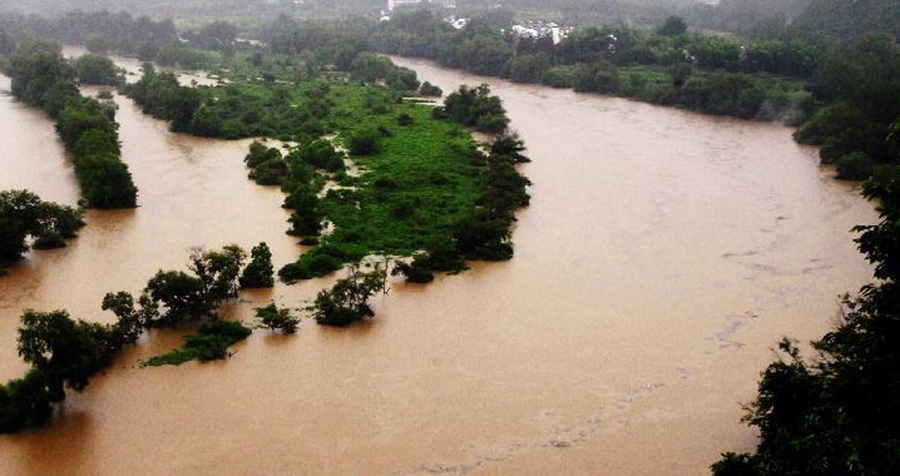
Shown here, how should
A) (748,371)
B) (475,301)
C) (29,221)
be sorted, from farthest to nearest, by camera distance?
(29,221), (475,301), (748,371)

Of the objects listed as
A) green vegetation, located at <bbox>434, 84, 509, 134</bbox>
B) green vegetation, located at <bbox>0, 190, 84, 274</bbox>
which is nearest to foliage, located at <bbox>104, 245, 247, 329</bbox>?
green vegetation, located at <bbox>0, 190, 84, 274</bbox>

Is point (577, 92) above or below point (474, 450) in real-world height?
above

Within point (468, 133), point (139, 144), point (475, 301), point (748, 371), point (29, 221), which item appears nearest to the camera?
point (748, 371)

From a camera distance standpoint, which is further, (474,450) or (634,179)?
(634,179)

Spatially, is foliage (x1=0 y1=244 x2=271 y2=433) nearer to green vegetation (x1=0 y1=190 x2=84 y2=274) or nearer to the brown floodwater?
the brown floodwater

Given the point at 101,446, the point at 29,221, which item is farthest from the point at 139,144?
the point at 101,446

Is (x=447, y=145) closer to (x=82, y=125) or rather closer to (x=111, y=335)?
(x=82, y=125)

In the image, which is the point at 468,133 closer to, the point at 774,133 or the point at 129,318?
the point at 774,133

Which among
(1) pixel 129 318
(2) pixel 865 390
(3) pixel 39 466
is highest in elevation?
(2) pixel 865 390
